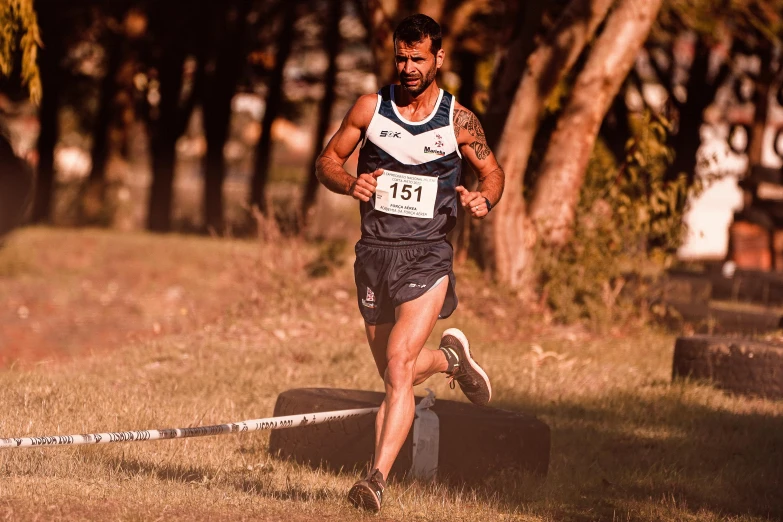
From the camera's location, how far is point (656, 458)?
8086mm

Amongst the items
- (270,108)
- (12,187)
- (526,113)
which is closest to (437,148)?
(12,187)

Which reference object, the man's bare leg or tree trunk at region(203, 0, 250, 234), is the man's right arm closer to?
the man's bare leg

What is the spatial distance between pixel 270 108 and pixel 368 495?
75.3 feet

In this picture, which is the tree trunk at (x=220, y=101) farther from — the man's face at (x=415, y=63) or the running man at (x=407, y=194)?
the man's face at (x=415, y=63)

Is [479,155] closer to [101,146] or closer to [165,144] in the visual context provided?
[165,144]

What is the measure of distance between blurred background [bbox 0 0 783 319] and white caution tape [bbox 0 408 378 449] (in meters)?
1.84

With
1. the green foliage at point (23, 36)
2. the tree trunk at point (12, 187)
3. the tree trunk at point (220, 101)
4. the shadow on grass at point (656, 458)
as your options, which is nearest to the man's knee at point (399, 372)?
the shadow on grass at point (656, 458)

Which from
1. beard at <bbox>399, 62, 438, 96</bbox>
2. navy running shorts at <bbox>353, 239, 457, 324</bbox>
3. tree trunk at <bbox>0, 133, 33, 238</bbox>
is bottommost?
navy running shorts at <bbox>353, 239, 457, 324</bbox>

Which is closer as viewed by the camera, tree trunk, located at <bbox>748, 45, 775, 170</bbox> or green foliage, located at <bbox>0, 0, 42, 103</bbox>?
green foliage, located at <bbox>0, 0, 42, 103</bbox>

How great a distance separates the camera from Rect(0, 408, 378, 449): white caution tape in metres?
5.64

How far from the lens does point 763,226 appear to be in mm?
22562

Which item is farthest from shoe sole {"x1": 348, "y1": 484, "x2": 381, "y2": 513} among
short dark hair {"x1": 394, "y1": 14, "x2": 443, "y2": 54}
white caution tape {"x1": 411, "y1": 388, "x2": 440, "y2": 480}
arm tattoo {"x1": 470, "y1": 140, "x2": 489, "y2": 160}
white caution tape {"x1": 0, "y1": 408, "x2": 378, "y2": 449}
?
short dark hair {"x1": 394, "y1": 14, "x2": 443, "y2": 54}

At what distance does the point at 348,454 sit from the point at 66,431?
162 cm

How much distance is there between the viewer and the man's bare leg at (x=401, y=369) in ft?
20.6
